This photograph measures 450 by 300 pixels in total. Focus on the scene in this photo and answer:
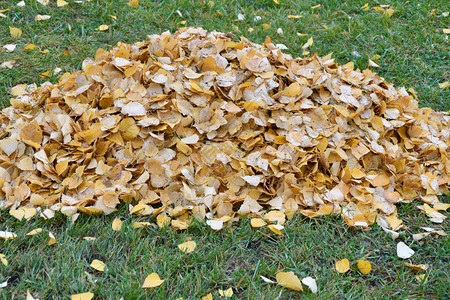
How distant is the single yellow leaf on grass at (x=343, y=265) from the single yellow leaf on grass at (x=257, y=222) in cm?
42

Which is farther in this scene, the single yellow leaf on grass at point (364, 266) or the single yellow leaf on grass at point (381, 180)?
the single yellow leaf on grass at point (381, 180)

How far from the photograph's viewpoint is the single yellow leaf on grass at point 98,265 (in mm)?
2027

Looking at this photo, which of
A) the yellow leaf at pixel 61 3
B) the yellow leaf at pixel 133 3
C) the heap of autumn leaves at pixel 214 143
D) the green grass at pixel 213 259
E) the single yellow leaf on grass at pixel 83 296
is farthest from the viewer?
the yellow leaf at pixel 133 3

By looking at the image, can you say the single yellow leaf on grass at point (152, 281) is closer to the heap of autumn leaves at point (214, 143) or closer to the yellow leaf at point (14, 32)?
the heap of autumn leaves at point (214, 143)

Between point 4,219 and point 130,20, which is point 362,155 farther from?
point 130,20

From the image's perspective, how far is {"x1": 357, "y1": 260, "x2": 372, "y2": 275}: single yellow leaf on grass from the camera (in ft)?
7.00

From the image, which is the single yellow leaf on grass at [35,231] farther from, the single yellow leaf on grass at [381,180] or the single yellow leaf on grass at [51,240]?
the single yellow leaf on grass at [381,180]

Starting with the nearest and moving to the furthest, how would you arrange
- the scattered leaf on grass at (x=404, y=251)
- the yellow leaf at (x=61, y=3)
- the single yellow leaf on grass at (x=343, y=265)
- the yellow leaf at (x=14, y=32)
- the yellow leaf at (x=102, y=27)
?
the single yellow leaf on grass at (x=343, y=265)
the scattered leaf on grass at (x=404, y=251)
the yellow leaf at (x=14, y=32)
the yellow leaf at (x=102, y=27)
the yellow leaf at (x=61, y=3)

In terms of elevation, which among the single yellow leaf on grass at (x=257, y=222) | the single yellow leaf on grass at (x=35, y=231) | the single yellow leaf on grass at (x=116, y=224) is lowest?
A: the single yellow leaf on grass at (x=116, y=224)

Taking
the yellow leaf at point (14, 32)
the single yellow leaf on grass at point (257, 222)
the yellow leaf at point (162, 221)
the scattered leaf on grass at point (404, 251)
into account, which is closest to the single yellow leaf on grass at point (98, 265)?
the yellow leaf at point (162, 221)

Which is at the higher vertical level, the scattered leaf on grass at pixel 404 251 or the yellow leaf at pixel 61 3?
the yellow leaf at pixel 61 3

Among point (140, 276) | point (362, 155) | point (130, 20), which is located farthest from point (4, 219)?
point (130, 20)

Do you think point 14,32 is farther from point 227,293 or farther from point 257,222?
point 227,293

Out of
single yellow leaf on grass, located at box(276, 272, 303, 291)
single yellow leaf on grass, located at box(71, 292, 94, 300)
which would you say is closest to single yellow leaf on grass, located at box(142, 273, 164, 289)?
single yellow leaf on grass, located at box(71, 292, 94, 300)
